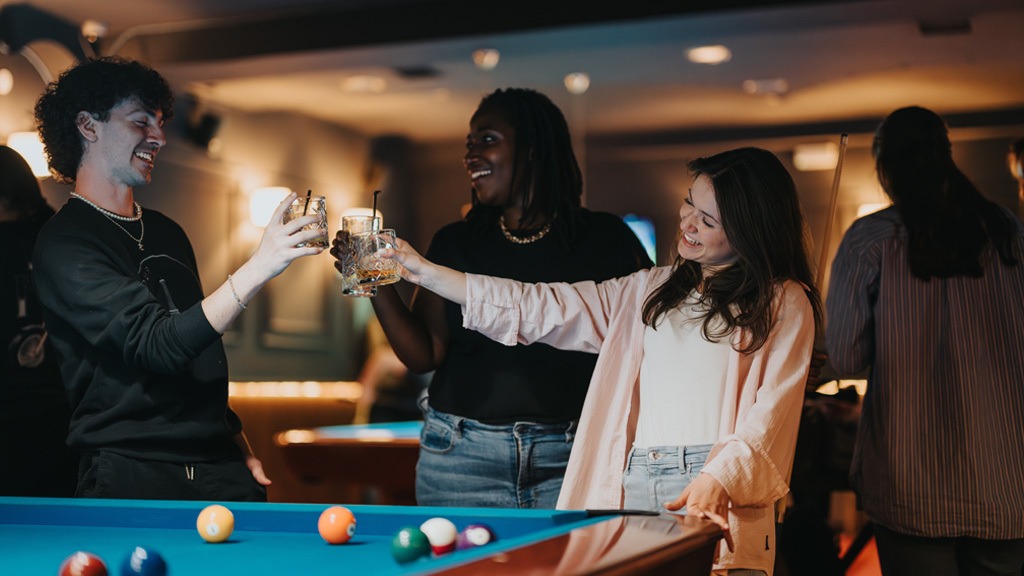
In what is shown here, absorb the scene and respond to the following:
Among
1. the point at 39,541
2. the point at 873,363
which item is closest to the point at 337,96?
the point at 873,363

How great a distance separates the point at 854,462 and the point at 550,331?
3.11 ft

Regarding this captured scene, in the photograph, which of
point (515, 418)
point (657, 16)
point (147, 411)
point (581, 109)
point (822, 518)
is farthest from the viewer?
point (581, 109)

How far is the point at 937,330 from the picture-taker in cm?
270

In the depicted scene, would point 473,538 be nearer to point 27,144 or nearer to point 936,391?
point 936,391

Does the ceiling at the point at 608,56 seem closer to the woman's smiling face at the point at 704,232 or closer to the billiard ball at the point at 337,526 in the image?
the woman's smiling face at the point at 704,232

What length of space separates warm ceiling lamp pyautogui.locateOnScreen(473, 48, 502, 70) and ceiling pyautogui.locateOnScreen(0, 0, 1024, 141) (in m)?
0.05

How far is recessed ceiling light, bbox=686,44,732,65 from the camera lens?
5.54m

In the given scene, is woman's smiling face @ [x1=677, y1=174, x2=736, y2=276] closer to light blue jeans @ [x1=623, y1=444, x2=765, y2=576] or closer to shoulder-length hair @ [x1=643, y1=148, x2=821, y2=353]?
shoulder-length hair @ [x1=643, y1=148, x2=821, y2=353]

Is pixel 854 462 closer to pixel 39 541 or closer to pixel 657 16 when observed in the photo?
pixel 39 541

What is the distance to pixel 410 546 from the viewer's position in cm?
147

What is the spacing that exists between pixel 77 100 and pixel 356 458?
2580 millimetres

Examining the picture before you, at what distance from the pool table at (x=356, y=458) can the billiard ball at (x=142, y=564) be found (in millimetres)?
3024

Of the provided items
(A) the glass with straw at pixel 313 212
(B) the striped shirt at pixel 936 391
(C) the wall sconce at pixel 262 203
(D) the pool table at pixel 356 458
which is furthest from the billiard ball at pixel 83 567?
(C) the wall sconce at pixel 262 203

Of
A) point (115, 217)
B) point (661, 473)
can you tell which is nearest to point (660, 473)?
point (661, 473)
